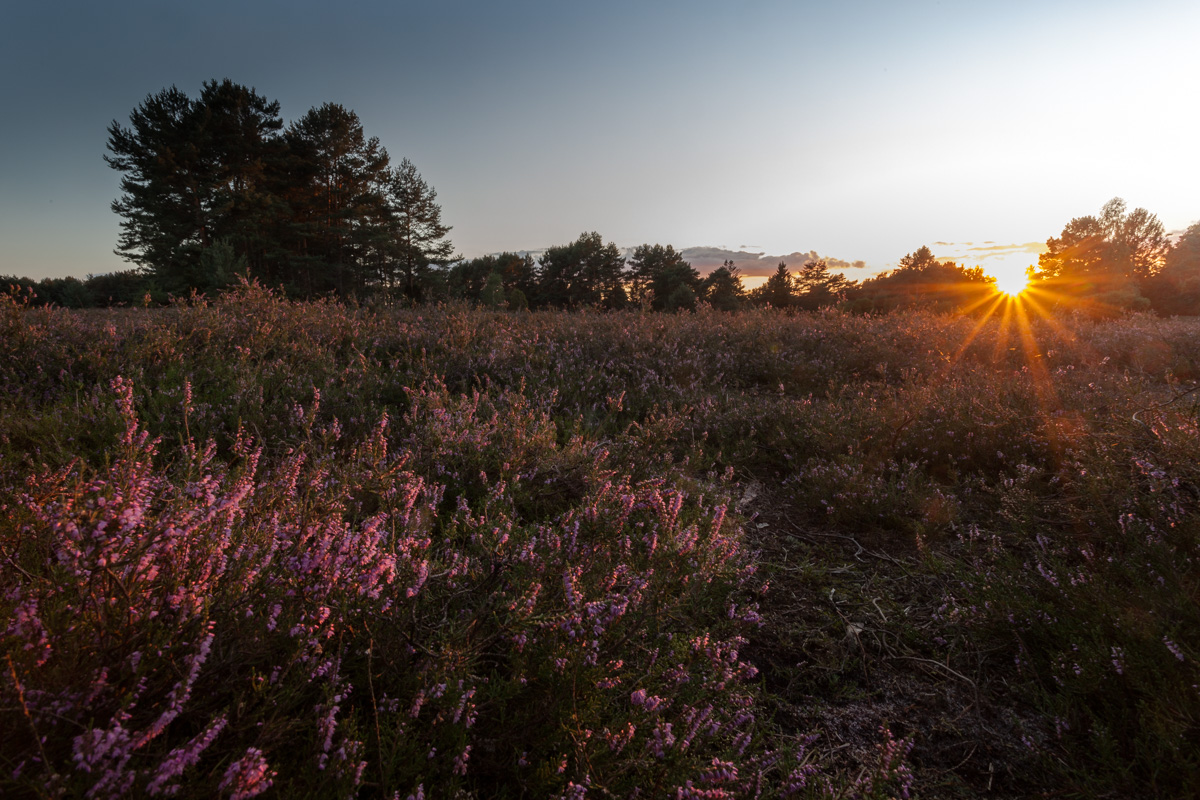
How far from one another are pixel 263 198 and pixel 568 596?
35.6m

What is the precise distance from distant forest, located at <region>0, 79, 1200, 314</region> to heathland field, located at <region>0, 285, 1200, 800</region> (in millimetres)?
17746

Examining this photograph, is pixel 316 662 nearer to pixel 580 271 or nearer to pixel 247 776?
pixel 247 776

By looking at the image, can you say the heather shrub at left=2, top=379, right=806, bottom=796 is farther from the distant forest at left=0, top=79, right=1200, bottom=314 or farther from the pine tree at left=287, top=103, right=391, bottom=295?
the pine tree at left=287, top=103, right=391, bottom=295

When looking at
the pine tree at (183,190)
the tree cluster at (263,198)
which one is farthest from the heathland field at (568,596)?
the pine tree at (183,190)

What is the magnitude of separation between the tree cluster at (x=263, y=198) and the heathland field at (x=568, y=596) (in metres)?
23.5

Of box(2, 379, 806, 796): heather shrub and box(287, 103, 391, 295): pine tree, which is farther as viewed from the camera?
box(287, 103, 391, 295): pine tree

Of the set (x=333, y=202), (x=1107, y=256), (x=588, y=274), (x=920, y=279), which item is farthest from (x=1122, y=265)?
(x=333, y=202)

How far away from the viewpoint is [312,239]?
33125 millimetres

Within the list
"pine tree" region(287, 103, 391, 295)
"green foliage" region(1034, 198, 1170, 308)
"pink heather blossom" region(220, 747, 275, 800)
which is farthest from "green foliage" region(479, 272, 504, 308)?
"green foliage" region(1034, 198, 1170, 308)

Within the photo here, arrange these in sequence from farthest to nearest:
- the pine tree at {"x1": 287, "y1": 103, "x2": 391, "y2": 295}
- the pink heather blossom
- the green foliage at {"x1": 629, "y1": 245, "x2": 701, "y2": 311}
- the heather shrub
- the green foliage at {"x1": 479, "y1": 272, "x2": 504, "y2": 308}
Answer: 1. the green foliage at {"x1": 629, "y1": 245, "x2": 701, "y2": 311}
2. the pine tree at {"x1": 287, "y1": 103, "x2": 391, "y2": 295}
3. the green foliage at {"x1": 479, "y1": 272, "x2": 504, "y2": 308}
4. the heather shrub
5. the pink heather blossom

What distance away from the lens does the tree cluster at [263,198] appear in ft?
93.5

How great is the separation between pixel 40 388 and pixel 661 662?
5567mm

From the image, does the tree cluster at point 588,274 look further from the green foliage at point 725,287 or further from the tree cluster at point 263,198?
the tree cluster at point 263,198

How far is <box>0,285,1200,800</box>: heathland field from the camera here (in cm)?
125
